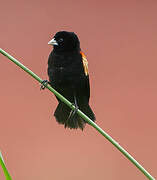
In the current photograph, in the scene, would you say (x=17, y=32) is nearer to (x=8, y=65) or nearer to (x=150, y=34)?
(x=8, y=65)

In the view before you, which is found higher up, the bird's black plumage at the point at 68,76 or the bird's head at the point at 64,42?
the bird's head at the point at 64,42

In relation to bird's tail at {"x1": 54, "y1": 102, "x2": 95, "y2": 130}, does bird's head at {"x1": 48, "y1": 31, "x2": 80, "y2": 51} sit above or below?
above

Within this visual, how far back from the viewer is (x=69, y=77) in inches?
75.4

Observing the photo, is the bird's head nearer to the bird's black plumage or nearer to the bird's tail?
the bird's black plumage

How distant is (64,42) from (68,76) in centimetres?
21

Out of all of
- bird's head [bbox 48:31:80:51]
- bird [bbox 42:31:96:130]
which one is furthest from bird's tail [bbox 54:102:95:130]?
bird's head [bbox 48:31:80:51]

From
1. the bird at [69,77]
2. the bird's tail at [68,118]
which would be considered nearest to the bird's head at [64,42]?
the bird at [69,77]

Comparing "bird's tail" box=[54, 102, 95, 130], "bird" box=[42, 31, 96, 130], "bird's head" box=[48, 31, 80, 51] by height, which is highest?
"bird's head" box=[48, 31, 80, 51]

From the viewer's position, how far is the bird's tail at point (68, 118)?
182 cm

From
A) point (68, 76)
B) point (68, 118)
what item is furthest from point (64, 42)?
point (68, 118)

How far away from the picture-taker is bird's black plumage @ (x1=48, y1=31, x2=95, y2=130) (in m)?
1.90

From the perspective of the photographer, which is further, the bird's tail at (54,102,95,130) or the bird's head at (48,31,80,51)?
the bird's head at (48,31,80,51)

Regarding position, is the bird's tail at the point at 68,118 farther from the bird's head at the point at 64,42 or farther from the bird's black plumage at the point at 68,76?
the bird's head at the point at 64,42

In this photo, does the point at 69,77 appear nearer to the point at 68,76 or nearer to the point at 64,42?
the point at 68,76
